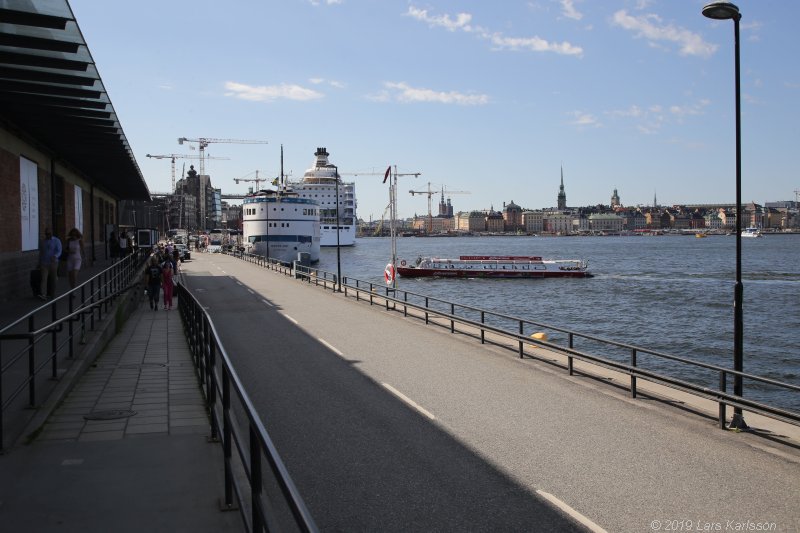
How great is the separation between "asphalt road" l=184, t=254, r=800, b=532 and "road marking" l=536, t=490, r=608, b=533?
3 cm

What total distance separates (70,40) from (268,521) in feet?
28.1

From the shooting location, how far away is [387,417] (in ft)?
34.3

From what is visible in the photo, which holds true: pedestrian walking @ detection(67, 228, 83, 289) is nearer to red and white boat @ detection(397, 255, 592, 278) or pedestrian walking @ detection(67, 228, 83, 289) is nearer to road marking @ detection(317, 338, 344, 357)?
road marking @ detection(317, 338, 344, 357)

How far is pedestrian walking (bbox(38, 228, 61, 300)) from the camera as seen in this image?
16.7m

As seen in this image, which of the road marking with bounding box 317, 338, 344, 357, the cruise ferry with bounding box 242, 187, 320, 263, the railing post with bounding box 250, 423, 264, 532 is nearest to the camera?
the railing post with bounding box 250, 423, 264, 532

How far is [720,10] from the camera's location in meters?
10.5

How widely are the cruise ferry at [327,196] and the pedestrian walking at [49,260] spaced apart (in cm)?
13019

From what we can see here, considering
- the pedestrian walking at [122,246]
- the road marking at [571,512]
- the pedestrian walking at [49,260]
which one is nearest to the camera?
the road marking at [571,512]

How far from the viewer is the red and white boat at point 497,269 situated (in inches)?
2837

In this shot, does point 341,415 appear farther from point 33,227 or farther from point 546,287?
point 546,287

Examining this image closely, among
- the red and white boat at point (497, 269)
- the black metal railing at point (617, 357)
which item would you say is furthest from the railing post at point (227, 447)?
the red and white boat at point (497, 269)

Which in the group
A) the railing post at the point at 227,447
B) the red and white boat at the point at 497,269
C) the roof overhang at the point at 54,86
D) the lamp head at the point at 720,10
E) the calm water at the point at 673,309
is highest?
the lamp head at the point at 720,10

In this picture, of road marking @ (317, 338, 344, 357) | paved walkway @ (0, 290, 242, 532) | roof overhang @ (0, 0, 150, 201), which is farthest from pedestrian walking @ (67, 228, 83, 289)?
paved walkway @ (0, 290, 242, 532)

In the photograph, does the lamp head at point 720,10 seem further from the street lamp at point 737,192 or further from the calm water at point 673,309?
the calm water at point 673,309
